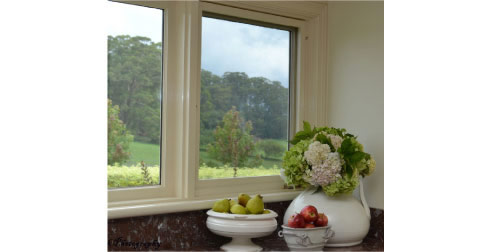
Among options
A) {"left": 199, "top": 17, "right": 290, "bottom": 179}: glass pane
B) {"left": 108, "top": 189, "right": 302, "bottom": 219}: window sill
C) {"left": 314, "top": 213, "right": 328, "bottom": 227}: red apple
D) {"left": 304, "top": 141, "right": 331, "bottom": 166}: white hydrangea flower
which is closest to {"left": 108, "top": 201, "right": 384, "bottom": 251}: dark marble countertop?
{"left": 108, "top": 189, "right": 302, "bottom": 219}: window sill

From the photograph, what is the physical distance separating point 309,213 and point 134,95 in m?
0.81

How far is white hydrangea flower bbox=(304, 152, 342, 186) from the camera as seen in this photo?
6.35 feet

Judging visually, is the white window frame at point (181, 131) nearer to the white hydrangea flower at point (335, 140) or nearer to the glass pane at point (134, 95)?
the glass pane at point (134, 95)

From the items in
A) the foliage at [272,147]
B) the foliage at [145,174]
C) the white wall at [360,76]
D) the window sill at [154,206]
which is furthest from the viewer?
the foliage at [272,147]

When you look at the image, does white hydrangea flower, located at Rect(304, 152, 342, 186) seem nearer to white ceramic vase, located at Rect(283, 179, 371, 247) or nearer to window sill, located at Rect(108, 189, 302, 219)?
white ceramic vase, located at Rect(283, 179, 371, 247)

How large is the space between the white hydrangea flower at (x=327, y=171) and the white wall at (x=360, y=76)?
327mm

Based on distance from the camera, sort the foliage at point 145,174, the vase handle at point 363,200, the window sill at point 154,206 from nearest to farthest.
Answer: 1. the window sill at point 154,206
2. the foliage at point 145,174
3. the vase handle at point 363,200

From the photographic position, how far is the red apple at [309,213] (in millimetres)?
1842

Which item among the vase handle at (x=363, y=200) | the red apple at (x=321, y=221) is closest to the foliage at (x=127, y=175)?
the red apple at (x=321, y=221)

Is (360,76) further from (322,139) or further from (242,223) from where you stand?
(242,223)

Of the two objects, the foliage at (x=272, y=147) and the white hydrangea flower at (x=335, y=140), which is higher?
the white hydrangea flower at (x=335, y=140)
